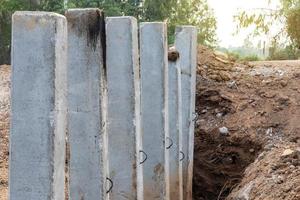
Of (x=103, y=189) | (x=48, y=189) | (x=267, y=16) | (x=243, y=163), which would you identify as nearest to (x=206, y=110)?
(x=243, y=163)

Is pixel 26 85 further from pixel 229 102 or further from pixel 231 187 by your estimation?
pixel 229 102

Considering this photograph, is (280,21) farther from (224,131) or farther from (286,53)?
(224,131)

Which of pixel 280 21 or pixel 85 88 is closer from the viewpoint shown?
pixel 85 88

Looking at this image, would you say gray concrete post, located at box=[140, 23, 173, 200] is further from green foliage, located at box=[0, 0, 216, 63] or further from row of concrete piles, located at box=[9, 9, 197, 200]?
green foliage, located at box=[0, 0, 216, 63]

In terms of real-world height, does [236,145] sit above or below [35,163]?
below

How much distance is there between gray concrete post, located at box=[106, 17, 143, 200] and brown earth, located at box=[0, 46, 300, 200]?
58.6 inches

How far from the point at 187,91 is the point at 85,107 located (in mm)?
3201

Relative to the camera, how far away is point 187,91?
6.50m

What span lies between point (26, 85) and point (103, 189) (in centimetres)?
105

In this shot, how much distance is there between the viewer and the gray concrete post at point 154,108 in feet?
16.8

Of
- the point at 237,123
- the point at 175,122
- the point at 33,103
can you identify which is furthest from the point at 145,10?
the point at 33,103

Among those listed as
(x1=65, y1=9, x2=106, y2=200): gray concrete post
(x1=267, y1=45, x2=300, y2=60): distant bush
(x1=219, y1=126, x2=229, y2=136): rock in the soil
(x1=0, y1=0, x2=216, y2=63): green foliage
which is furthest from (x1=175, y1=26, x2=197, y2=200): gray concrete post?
(x1=267, y1=45, x2=300, y2=60): distant bush

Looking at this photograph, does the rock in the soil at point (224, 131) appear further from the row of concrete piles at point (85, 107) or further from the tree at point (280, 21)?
the tree at point (280, 21)

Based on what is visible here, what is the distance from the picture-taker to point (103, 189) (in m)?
3.50
